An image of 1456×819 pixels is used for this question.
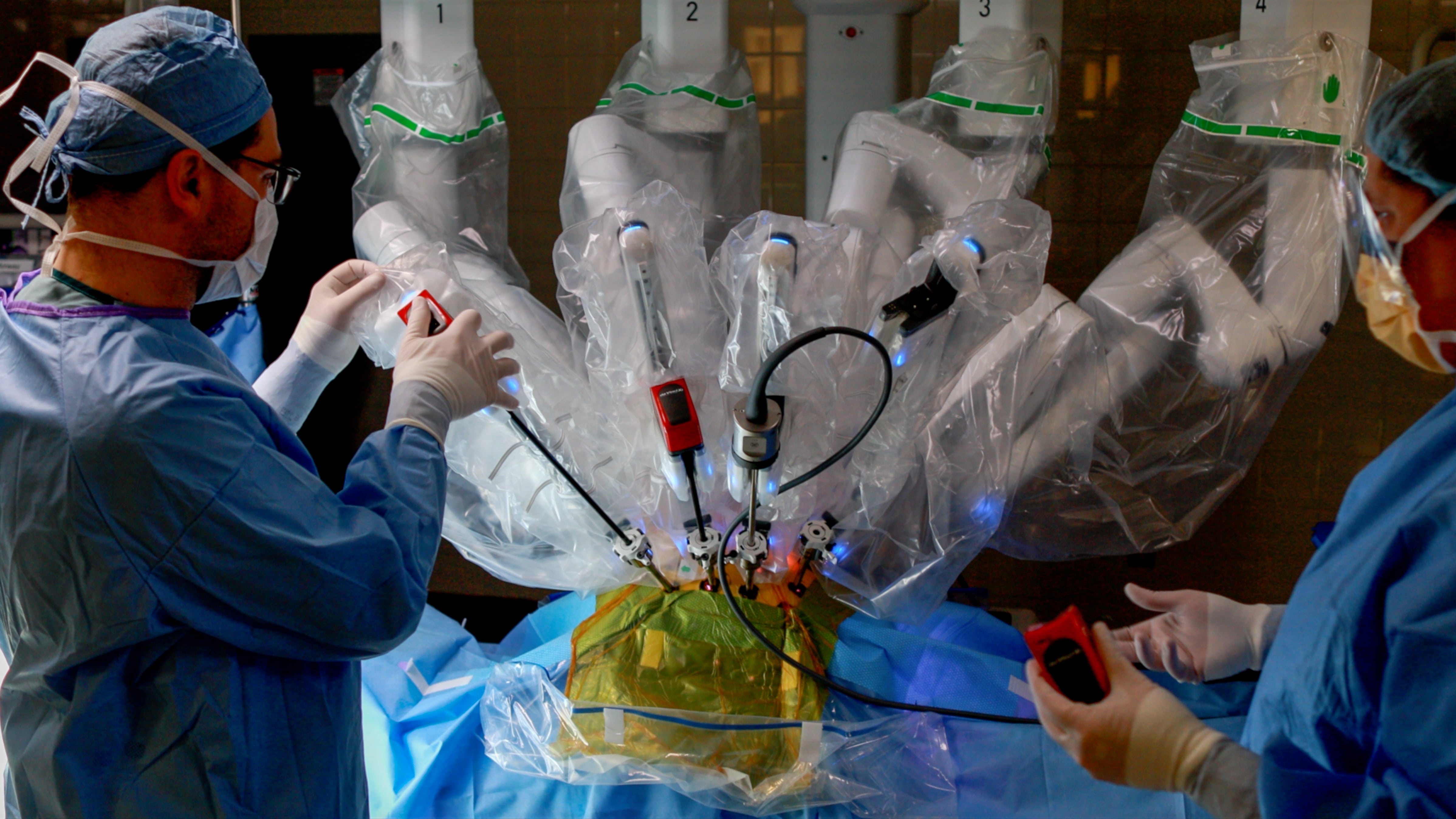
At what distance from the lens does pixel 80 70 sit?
1085 millimetres

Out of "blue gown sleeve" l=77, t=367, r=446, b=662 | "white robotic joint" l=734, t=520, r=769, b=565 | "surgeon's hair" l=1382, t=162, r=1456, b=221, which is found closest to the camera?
"surgeon's hair" l=1382, t=162, r=1456, b=221

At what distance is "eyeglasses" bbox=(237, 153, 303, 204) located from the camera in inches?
47.4

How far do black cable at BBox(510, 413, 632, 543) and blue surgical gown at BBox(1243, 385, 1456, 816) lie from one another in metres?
0.90

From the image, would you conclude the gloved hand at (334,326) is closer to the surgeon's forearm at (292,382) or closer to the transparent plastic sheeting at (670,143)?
the surgeon's forearm at (292,382)

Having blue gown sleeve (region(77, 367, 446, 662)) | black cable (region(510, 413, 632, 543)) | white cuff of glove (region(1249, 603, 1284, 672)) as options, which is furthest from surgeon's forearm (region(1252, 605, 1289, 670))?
blue gown sleeve (region(77, 367, 446, 662))

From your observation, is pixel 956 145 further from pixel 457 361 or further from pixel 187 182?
pixel 187 182

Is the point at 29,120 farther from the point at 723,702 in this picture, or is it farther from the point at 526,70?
the point at 526,70

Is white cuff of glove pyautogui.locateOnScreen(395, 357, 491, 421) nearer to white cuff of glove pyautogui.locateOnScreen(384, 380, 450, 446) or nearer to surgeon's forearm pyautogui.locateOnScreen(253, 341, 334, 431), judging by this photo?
→ white cuff of glove pyautogui.locateOnScreen(384, 380, 450, 446)

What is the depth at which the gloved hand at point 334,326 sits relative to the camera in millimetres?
1487

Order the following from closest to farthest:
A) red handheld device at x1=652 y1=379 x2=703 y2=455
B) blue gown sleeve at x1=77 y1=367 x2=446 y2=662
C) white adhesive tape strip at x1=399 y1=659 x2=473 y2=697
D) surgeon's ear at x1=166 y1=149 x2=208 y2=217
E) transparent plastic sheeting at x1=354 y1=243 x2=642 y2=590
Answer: blue gown sleeve at x1=77 y1=367 x2=446 y2=662 < surgeon's ear at x1=166 y1=149 x2=208 y2=217 < red handheld device at x1=652 y1=379 x2=703 y2=455 < transparent plastic sheeting at x1=354 y1=243 x2=642 y2=590 < white adhesive tape strip at x1=399 y1=659 x2=473 y2=697

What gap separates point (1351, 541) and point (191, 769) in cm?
117

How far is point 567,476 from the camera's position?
59.8 inches

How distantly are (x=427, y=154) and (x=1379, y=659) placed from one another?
1.59 metres

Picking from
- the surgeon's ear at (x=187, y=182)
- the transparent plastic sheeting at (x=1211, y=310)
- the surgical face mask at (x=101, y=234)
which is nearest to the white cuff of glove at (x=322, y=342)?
the surgical face mask at (x=101, y=234)
